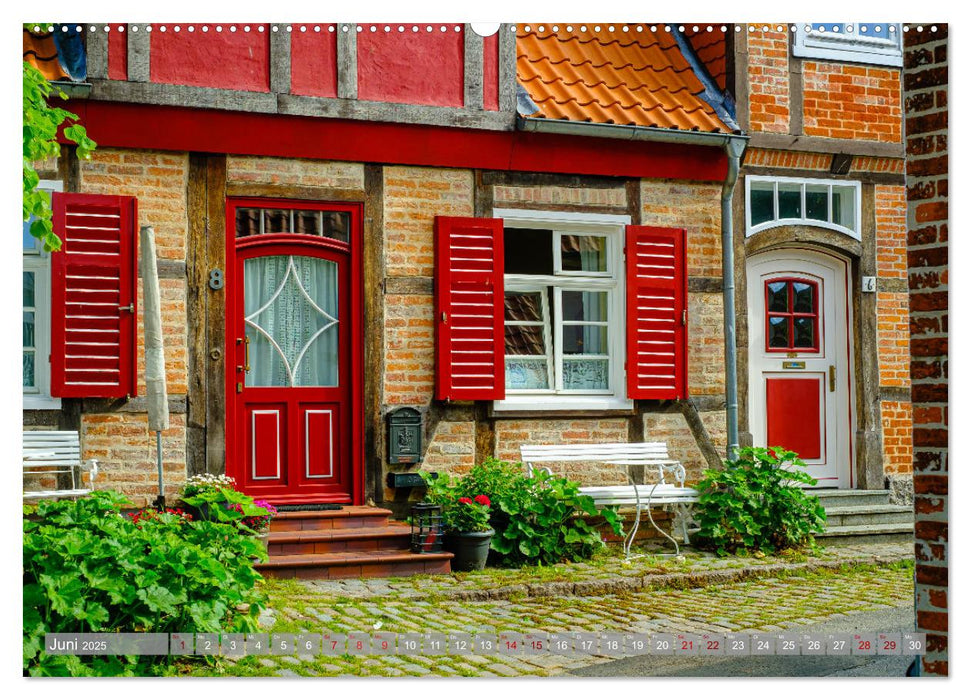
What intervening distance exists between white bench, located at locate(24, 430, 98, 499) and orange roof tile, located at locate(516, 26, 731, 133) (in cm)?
395

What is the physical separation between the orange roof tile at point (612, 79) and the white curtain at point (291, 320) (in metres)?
2.04

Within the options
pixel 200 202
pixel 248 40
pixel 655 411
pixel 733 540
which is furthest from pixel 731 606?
pixel 248 40

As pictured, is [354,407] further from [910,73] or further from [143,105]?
[910,73]

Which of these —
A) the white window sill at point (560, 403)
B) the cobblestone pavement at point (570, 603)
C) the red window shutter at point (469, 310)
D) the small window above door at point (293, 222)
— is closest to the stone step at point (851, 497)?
the cobblestone pavement at point (570, 603)

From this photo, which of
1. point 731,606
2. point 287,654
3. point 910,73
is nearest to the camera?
point 910,73

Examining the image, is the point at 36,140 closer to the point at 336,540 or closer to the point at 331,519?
the point at 336,540

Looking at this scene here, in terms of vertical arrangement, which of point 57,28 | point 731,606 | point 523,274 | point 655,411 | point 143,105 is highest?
point 57,28

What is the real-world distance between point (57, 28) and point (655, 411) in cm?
504

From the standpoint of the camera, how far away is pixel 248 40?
7.30 metres

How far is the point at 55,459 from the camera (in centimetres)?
682

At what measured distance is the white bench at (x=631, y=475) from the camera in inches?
305

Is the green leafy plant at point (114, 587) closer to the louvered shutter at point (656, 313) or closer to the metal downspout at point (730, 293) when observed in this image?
the louvered shutter at point (656, 313)

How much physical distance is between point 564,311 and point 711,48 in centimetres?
266

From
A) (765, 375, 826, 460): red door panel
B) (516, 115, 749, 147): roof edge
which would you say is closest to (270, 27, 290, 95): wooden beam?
(516, 115, 749, 147): roof edge
